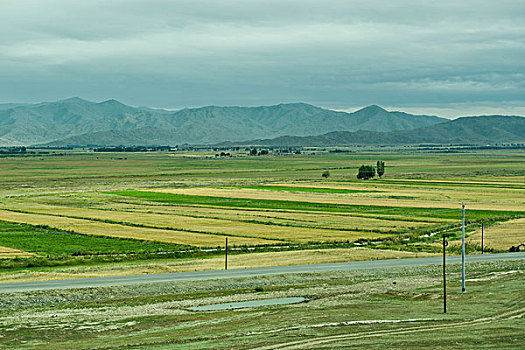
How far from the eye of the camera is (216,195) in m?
115

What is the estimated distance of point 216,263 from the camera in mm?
53656

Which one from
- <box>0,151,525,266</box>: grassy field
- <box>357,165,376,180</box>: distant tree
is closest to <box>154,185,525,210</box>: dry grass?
<box>0,151,525,266</box>: grassy field

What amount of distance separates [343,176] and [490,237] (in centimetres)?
10224

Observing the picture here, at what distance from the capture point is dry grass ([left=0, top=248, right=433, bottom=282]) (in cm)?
4800

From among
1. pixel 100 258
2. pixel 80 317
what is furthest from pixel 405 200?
pixel 80 317

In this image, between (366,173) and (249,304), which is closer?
(249,304)

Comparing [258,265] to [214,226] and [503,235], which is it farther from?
[503,235]

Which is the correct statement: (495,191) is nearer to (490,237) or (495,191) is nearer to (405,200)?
(405,200)

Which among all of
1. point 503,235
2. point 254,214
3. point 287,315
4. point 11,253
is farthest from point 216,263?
point 254,214

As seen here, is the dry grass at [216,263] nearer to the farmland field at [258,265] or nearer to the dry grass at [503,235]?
the farmland field at [258,265]

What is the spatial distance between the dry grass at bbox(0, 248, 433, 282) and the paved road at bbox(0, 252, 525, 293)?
175 cm

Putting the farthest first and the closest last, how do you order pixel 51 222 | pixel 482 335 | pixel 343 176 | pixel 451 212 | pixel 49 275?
1. pixel 343 176
2. pixel 451 212
3. pixel 51 222
4. pixel 49 275
5. pixel 482 335

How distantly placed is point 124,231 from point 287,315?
125 ft

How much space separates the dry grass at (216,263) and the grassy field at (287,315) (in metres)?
5.36
